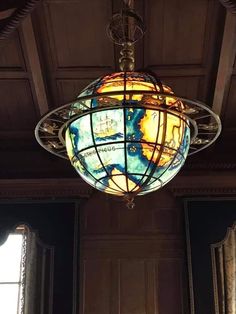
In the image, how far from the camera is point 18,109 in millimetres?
4016

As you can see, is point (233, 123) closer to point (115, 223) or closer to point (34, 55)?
point (115, 223)

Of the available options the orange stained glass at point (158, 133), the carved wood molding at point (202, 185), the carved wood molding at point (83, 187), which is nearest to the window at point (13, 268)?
the carved wood molding at point (83, 187)

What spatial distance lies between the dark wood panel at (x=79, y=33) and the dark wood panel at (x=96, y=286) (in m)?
1.60

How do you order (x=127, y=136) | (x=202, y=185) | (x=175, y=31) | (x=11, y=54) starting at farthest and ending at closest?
(x=202, y=185), (x=11, y=54), (x=175, y=31), (x=127, y=136)

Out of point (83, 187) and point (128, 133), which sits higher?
point (83, 187)

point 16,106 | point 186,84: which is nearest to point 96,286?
point 16,106

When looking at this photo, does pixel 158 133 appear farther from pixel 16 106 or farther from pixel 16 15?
pixel 16 106

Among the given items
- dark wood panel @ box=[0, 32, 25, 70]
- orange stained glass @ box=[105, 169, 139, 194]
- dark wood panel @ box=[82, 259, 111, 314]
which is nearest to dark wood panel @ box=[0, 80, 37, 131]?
dark wood panel @ box=[0, 32, 25, 70]

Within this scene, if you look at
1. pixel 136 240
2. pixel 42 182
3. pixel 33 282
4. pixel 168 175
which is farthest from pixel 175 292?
pixel 168 175

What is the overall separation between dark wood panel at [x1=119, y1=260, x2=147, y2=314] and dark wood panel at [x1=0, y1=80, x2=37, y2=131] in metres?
1.38

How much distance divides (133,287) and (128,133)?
231cm

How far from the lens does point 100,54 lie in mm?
3398

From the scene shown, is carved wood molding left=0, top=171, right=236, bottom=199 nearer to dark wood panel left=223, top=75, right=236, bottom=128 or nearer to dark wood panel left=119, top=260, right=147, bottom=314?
dark wood panel left=223, top=75, right=236, bottom=128

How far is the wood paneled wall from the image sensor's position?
3.97 m
